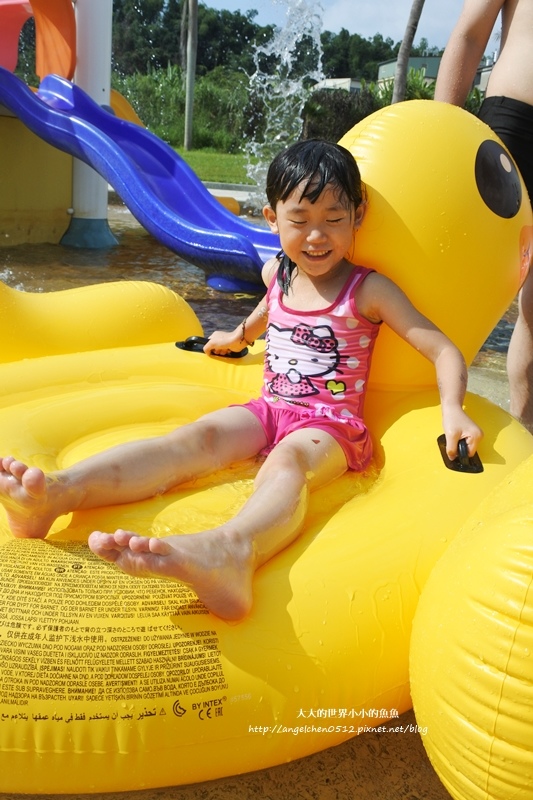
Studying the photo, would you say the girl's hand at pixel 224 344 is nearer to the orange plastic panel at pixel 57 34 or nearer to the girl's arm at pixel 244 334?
the girl's arm at pixel 244 334

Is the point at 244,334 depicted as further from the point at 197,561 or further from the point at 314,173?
the point at 197,561

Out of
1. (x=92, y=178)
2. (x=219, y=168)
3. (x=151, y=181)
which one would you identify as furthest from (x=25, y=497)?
(x=219, y=168)

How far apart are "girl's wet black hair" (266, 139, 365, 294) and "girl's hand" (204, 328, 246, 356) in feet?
1.84

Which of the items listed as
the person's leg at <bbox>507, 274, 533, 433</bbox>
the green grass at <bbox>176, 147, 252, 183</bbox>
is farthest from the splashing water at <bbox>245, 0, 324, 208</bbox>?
the person's leg at <bbox>507, 274, 533, 433</bbox>

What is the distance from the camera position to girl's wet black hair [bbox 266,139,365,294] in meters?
1.80

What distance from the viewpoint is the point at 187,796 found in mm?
1308

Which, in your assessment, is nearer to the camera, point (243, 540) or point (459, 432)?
point (243, 540)

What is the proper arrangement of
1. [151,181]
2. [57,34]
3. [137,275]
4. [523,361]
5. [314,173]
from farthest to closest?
[57,34], [137,275], [151,181], [523,361], [314,173]

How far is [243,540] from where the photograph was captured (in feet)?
4.57

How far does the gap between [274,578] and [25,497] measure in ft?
1.58

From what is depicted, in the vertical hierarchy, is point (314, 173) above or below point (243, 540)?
above

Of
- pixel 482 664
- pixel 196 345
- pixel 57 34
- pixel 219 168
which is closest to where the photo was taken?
pixel 482 664

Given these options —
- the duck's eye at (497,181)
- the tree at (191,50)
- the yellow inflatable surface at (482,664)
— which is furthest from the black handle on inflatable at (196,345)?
the tree at (191,50)

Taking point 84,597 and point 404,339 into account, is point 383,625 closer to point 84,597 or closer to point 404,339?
point 84,597
